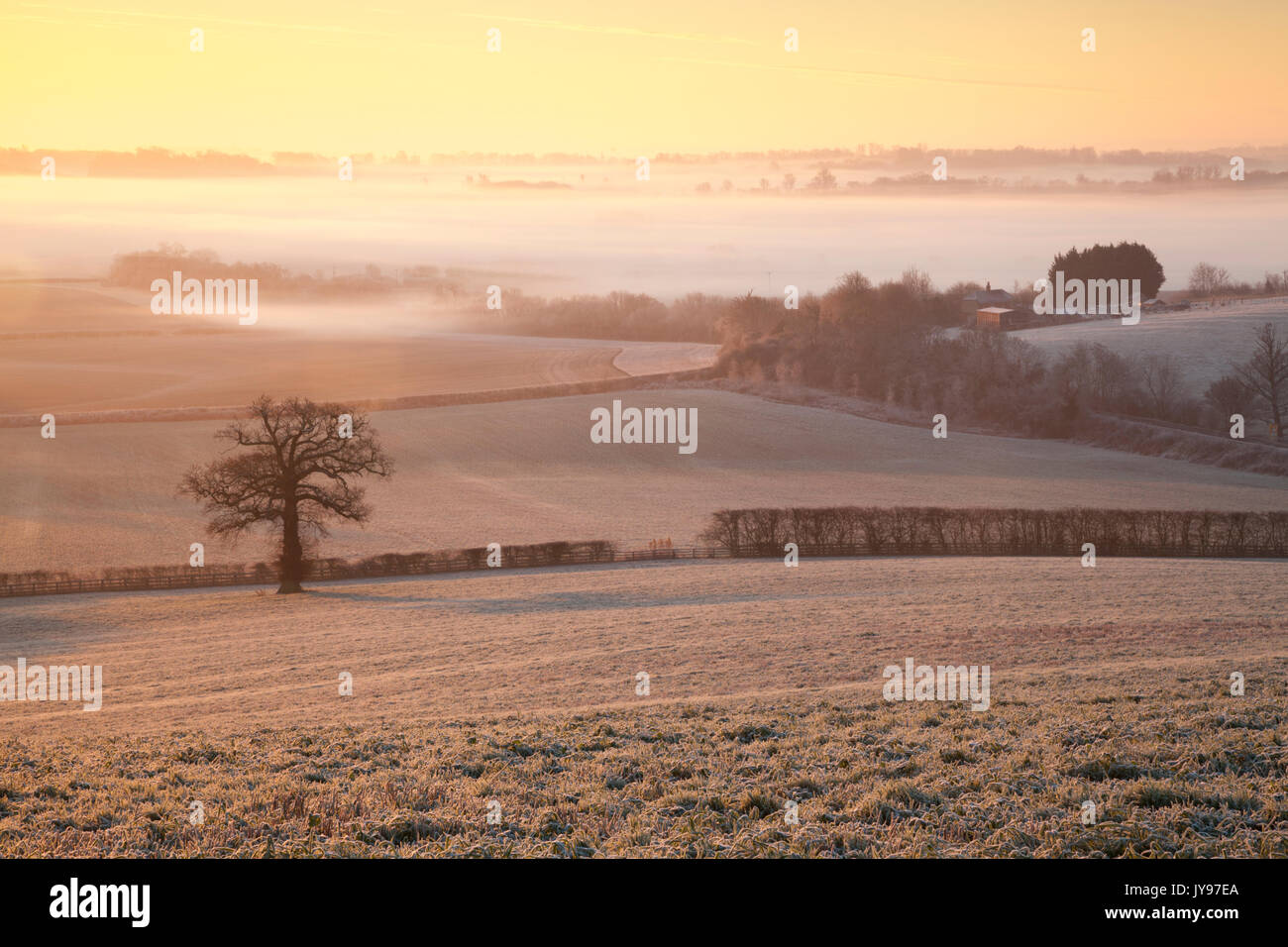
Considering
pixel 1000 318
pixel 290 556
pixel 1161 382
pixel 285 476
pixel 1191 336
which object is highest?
pixel 1000 318

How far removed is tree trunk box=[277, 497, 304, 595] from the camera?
134 ft

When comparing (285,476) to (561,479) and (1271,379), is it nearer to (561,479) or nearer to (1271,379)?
(561,479)

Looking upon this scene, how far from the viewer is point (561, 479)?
70.2 meters

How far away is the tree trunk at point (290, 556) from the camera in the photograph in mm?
40938

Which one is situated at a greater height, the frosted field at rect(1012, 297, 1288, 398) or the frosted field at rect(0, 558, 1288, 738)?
the frosted field at rect(1012, 297, 1288, 398)

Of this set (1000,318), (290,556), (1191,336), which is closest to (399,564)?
(290,556)

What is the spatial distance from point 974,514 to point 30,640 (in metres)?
40.2

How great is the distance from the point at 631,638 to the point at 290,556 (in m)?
19.4

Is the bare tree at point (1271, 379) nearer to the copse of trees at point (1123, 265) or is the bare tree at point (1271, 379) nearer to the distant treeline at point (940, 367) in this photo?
the distant treeline at point (940, 367)

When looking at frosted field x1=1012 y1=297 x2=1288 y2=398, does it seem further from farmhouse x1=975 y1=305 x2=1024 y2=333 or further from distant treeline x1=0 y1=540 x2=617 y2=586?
distant treeline x1=0 y1=540 x2=617 y2=586

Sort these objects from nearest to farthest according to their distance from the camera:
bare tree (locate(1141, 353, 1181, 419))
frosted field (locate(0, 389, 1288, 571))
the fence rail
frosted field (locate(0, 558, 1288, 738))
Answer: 1. frosted field (locate(0, 558, 1288, 738))
2. the fence rail
3. frosted field (locate(0, 389, 1288, 571))
4. bare tree (locate(1141, 353, 1181, 419))

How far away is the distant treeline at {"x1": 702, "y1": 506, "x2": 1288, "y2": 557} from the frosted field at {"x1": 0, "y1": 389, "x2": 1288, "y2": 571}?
4070mm

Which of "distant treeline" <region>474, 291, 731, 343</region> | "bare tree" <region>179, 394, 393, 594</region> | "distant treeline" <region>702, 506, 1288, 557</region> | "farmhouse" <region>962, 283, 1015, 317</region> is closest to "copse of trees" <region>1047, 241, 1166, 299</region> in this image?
"farmhouse" <region>962, 283, 1015, 317</region>

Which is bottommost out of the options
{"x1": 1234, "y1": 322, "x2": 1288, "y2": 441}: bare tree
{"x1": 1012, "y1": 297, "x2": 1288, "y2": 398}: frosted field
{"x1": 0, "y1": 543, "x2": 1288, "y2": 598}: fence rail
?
{"x1": 0, "y1": 543, "x2": 1288, "y2": 598}: fence rail
